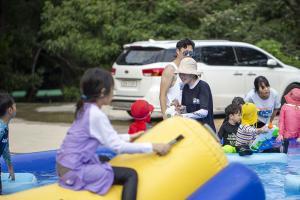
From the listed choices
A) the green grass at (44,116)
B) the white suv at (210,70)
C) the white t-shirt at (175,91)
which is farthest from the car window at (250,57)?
the white t-shirt at (175,91)

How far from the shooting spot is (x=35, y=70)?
22.2 meters

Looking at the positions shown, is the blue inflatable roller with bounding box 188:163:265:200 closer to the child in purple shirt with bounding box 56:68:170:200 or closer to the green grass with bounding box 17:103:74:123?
the child in purple shirt with bounding box 56:68:170:200

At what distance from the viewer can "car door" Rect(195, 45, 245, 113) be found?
45.9 ft

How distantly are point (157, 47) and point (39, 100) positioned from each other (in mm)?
9219

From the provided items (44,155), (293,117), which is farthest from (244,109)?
(44,155)

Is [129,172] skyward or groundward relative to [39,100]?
skyward

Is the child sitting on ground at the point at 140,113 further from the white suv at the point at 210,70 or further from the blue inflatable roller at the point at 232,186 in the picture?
the white suv at the point at 210,70

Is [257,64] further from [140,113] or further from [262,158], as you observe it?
[140,113]

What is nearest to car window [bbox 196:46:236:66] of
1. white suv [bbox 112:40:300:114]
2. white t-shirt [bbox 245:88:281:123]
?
white suv [bbox 112:40:300:114]

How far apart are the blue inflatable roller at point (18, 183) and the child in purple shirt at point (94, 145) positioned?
2.04 m

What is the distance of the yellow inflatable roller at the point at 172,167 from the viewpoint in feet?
17.2

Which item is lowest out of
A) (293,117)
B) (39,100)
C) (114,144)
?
(39,100)

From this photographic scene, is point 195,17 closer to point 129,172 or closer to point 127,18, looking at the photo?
point 127,18

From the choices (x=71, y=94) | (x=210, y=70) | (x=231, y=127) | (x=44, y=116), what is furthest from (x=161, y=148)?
(x=71, y=94)
